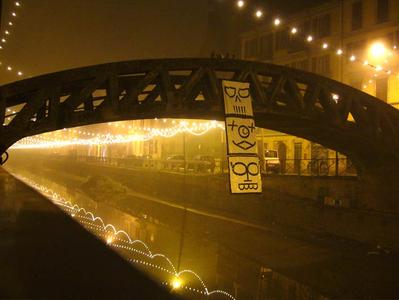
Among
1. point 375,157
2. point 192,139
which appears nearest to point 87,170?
point 192,139

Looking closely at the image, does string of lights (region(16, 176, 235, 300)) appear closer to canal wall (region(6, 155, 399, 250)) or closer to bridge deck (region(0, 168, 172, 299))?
bridge deck (region(0, 168, 172, 299))

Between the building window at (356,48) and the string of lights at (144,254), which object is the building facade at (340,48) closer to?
the building window at (356,48)

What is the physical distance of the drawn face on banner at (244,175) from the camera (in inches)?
307

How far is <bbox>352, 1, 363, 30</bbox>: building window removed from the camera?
3083 centimetres

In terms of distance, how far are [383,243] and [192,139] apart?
38.0 m

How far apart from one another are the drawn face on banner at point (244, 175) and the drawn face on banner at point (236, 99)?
976 mm

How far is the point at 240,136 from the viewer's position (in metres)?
8.05

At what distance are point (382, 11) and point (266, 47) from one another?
488 inches

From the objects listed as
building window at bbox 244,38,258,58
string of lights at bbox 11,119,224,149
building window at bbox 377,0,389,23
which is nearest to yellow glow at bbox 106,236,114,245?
string of lights at bbox 11,119,224,149

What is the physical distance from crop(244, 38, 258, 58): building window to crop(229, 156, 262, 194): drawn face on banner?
34473 mm

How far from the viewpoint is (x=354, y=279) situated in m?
12.1

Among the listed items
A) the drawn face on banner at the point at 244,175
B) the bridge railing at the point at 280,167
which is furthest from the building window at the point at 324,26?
the drawn face on banner at the point at 244,175

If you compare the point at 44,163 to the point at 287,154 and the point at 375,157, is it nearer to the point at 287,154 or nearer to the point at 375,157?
A: the point at 287,154

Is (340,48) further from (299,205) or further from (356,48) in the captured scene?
(299,205)
